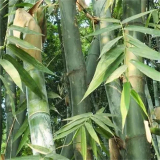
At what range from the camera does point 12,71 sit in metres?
0.68

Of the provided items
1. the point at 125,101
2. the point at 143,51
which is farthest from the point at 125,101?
the point at 143,51

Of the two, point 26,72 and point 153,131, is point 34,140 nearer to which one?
point 26,72

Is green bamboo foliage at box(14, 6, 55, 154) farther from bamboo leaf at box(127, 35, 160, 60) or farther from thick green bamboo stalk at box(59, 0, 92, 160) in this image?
bamboo leaf at box(127, 35, 160, 60)

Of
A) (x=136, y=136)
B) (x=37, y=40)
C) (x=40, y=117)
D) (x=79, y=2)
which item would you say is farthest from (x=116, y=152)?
(x=79, y=2)

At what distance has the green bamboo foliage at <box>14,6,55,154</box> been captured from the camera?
0.71 meters

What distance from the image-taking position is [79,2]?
1.00 m

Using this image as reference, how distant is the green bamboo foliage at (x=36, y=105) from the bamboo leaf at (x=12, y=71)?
0.07 meters

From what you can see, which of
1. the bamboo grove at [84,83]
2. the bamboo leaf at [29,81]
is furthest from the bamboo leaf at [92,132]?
the bamboo leaf at [29,81]

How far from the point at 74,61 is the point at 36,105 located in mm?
171

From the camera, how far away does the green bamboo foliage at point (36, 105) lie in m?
0.71

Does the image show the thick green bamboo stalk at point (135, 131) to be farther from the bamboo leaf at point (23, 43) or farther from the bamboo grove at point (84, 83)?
the bamboo leaf at point (23, 43)

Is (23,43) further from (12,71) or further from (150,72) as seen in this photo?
(150,72)

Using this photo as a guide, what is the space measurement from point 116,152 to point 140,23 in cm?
32

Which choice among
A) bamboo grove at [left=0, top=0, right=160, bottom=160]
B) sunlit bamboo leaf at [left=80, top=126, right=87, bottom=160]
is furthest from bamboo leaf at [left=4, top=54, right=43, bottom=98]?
sunlit bamboo leaf at [left=80, top=126, right=87, bottom=160]
